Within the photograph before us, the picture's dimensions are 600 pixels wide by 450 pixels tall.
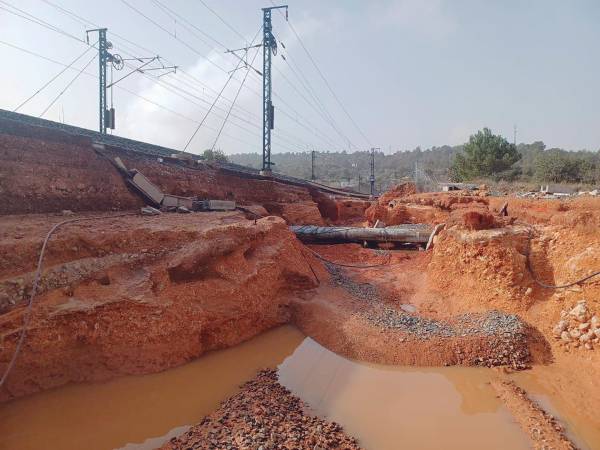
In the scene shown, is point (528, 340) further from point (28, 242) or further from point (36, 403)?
point (28, 242)

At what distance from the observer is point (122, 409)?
18.0 feet

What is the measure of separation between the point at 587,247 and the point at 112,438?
30.9ft

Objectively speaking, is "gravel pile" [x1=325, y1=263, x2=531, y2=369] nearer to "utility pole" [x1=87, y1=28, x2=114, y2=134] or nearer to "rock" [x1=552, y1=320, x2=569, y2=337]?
"rock" [x1=552, y1=320, x2=569, y2=337]

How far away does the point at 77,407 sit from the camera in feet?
17.9

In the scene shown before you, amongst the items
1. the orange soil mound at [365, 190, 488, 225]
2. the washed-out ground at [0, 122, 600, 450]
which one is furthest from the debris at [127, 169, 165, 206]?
the orange soil mound at [365, 190, 488, 225]

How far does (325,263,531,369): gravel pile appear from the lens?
691 cm

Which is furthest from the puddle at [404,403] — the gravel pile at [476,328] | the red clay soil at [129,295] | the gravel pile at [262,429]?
the red clay soil at [129,295]

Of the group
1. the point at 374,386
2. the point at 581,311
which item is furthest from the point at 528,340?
the point at 374,386

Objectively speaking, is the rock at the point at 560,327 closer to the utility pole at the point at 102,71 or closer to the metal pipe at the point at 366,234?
the metal pipe at the point at 366,234

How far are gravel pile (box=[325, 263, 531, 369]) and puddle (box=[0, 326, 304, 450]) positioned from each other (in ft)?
10.2

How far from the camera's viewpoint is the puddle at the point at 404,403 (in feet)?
16.6

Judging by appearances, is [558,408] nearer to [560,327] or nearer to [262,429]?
[560,327]

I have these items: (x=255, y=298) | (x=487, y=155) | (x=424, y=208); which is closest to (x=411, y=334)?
(x=255, y=298)

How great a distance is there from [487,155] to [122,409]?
3673cm
